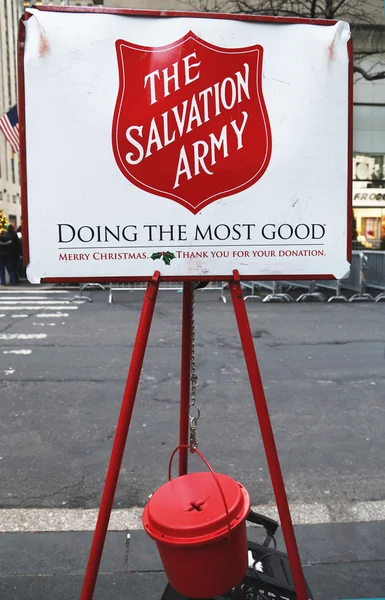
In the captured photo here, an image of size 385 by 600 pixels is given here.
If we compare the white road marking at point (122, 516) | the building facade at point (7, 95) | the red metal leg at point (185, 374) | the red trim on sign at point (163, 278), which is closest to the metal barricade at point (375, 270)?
the white road marking at point (122, 516)

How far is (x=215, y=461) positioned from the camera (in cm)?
425

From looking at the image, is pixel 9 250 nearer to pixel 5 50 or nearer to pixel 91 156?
pixel 91 156

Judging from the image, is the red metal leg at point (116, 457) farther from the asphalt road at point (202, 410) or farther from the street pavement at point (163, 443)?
the asphalt road at point (202, 410)

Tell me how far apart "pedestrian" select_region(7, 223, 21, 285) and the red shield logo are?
48.1 feet

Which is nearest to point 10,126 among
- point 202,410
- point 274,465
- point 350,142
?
point 202,410

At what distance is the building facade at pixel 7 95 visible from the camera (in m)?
53.6

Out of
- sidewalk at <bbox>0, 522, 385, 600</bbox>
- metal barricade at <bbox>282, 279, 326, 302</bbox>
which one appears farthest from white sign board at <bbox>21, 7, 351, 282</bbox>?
metal barricade at <bbox>282, 279, 326, 302</bbox>

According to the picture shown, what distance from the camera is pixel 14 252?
16.6 metres

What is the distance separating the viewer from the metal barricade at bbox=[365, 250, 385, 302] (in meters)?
13.5

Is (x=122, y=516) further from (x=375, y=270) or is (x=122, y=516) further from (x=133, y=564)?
(x=375, y=270)

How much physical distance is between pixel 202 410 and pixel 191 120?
12.2 feet

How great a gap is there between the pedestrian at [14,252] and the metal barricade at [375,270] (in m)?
10.4

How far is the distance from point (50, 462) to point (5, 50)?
207 feet

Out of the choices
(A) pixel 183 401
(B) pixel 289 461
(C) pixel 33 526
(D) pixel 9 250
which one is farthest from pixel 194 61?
(D) pixel 9 250
